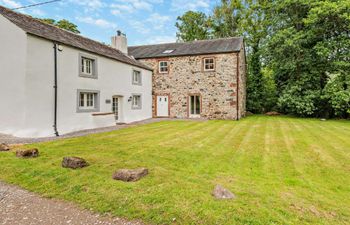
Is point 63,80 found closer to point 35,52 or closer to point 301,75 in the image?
point 35,52

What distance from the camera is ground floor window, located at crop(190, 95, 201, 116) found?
18.1 m

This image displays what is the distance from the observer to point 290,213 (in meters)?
3.07

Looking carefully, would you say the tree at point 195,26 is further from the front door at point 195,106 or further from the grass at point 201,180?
the grass at point 201,180

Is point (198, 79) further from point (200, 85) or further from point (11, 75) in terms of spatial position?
point (11, 75)

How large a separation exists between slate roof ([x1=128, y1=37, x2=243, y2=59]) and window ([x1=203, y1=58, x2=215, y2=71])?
589 millimetres

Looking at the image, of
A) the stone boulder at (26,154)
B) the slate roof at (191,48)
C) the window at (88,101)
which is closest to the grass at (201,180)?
the stone boulder at (26,154)

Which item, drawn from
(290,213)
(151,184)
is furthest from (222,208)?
(151,184)

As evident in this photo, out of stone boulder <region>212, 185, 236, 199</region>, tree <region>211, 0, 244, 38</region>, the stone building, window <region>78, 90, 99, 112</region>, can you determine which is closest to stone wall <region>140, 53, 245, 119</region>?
the stone building

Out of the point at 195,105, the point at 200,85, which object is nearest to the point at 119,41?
the point at 200,85

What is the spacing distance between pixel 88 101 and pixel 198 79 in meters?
9.33

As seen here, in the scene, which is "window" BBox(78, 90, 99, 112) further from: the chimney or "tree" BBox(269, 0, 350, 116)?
"tree" BBox(269, 0, 350, 116)

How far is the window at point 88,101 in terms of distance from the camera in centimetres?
1127

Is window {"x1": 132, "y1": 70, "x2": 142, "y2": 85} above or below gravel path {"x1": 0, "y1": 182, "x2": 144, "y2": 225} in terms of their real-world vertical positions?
above

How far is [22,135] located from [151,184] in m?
7.42
